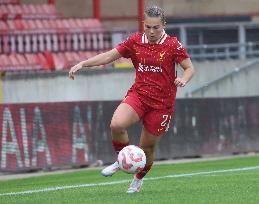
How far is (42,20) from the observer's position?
29500 mm

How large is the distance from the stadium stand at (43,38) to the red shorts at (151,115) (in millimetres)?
13500

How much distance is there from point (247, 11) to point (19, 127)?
17.7 m

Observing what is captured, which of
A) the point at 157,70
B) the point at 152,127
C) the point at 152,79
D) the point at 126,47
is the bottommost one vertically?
the point at 152,127

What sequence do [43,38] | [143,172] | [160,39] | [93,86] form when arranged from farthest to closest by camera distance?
[43,38] → [93,86] → [143,172] → [160,39]

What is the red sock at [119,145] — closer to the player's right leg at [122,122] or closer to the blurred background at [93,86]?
the player's right leg at [122,122]

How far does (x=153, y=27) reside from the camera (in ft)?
43.1

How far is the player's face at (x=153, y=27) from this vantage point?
1309cm

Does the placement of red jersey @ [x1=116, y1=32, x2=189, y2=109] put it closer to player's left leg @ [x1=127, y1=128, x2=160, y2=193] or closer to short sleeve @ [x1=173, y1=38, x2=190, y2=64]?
short sleeve @ [x1=173, y1=38, x2=190, y2=64]

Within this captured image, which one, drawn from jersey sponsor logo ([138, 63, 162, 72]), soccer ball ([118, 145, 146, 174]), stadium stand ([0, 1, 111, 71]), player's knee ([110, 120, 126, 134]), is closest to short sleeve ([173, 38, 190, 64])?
jersey sponsor logo ([138, 63, 162, 72])

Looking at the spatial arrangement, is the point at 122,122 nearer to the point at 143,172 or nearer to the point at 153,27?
the point at 143,172

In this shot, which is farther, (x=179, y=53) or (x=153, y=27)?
(x=179, y=53)

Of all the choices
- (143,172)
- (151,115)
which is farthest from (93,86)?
(151,115)

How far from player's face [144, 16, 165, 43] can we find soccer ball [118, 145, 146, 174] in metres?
1.35

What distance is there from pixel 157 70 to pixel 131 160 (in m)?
1.18
